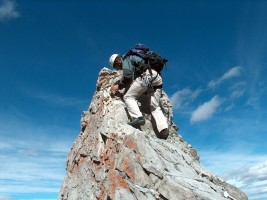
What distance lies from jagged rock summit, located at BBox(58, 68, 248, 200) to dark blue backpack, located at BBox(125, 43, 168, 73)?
1687 mm

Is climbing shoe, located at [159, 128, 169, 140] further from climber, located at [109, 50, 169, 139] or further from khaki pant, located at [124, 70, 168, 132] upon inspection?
khaki pant, located at [124, 70, 168, 132]

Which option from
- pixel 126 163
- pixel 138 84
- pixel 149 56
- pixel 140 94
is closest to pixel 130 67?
pixel 138 84

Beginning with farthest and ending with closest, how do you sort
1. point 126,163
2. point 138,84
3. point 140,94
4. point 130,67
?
1. point 140,94
2. point 130,67
3. point 138,84
4. point 126,163

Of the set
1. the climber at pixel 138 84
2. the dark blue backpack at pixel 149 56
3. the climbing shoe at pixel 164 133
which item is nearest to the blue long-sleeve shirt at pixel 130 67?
the climber at pixel 138 84

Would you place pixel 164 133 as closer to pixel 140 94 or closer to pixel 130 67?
pixel 140 94

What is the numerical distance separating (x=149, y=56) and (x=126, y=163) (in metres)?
5.54

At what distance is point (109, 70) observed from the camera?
57.0ft

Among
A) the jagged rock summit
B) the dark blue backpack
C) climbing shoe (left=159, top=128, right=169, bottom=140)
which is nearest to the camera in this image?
the jagged rock summit

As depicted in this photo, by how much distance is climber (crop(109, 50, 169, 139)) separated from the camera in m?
13.4

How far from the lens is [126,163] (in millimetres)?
11305

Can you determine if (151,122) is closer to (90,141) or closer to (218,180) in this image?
(90,141)

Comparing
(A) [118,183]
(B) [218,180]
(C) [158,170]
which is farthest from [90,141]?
(B) [218,180]

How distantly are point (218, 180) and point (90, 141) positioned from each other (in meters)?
6.34

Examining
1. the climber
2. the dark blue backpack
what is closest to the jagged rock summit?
the climber
